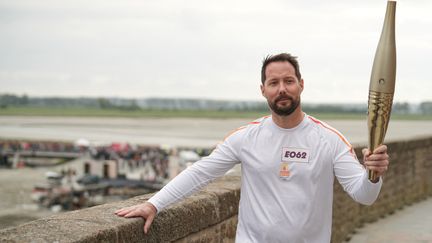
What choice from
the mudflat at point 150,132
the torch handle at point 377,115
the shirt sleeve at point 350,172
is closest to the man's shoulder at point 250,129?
the shirt sleeve at point 350,172

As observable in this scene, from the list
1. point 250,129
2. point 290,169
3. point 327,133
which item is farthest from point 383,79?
point 250,129

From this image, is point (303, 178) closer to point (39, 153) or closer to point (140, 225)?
point (140, 225)

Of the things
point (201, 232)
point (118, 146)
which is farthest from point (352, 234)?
point (118, 146)

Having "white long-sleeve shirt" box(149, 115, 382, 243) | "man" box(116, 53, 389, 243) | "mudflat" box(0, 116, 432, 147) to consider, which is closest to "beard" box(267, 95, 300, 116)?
"man" box(116, 53, 389, 243)

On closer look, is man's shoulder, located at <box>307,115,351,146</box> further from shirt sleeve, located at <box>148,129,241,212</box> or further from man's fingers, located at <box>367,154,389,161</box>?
shirt sleeve, located at <box>148,129,241,212</box>

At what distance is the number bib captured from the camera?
281 centimetres

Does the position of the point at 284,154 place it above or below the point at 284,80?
below

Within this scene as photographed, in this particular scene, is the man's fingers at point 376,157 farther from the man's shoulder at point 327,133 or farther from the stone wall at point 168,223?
the stone wall at point 168,223

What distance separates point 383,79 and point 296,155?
0.50 metres

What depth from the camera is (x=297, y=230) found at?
2.82m

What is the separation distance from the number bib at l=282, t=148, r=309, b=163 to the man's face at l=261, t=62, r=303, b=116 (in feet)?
0.53

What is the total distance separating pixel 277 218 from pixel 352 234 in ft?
18.9

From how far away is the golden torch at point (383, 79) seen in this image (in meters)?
2.57

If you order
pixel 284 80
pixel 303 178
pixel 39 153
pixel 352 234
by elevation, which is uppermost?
pixel 284 80
